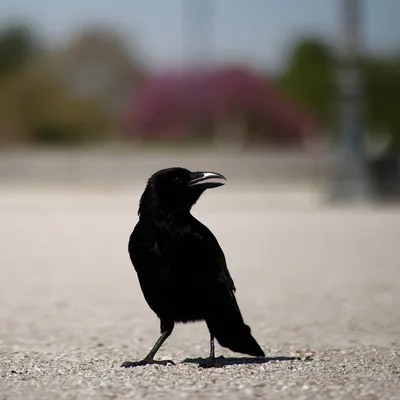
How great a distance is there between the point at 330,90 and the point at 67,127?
15.7 meters

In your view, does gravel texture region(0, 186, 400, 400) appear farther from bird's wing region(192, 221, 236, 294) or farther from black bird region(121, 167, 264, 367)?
bird's wing region(192, 221, 236, 294)

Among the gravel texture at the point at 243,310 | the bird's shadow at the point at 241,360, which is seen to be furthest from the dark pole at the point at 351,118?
the bird's shadow at the point at 241,360

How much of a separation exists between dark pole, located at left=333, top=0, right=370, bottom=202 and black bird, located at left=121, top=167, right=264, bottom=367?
59.6ft

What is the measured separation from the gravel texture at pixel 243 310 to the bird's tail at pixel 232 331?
0.37 feet

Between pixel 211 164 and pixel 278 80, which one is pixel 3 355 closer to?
pixel 211 164

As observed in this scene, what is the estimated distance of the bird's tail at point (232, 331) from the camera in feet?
18.7

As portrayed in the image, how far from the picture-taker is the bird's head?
561 centimetres

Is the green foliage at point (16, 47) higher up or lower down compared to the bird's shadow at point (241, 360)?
higher up

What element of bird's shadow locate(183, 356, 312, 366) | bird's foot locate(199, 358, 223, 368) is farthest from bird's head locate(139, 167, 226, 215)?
bird's shadow locate(183, 356, 312, 366)

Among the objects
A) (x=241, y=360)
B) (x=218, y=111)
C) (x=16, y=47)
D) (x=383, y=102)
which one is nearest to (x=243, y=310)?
(x=241, y=360)

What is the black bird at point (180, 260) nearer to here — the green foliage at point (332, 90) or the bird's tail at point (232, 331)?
the bird's tail at point (232, 331)

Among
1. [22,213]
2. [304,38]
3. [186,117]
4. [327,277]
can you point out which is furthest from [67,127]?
[327,277]

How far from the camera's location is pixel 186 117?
229ft

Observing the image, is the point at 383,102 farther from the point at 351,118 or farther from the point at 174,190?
the point at 174,190
